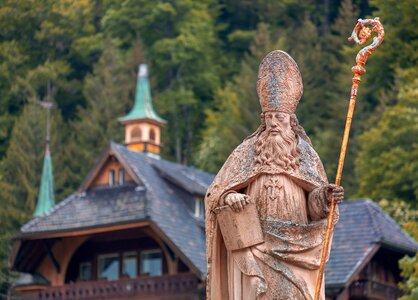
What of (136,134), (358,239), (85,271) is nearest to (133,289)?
(85,271)

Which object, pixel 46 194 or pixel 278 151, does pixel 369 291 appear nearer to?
pixel 46 194

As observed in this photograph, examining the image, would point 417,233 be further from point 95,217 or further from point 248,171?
point 248,171

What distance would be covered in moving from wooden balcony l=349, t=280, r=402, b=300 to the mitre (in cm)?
3169

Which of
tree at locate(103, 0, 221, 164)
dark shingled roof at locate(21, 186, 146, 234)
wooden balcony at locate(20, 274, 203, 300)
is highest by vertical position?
tree at locate(103, 0, 221, 164)

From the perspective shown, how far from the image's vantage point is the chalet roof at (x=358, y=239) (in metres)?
49.7

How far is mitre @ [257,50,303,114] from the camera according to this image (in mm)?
19406

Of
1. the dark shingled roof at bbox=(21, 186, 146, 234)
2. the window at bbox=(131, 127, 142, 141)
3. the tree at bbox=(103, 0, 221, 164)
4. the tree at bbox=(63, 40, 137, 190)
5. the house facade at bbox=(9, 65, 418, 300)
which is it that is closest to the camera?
the house facade at bbox=(9, 65, 418, 300)

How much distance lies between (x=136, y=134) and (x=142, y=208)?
1548cm

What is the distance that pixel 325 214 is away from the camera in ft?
61.9

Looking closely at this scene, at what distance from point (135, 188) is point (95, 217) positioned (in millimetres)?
1967

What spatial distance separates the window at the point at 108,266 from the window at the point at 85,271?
0.28 m

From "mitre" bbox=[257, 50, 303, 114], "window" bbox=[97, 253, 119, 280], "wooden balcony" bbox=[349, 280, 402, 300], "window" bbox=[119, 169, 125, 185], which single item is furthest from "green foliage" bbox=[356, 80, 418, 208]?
"mitre" bbox=[257, 50, 303, 114]

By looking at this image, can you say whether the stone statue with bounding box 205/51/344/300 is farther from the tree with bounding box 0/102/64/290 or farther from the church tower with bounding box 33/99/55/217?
the church tower with bounding box 33/99/55/217

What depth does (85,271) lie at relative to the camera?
5638 cm
